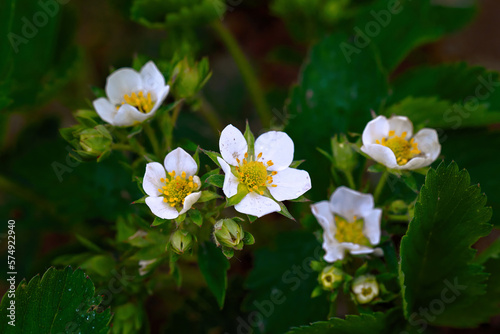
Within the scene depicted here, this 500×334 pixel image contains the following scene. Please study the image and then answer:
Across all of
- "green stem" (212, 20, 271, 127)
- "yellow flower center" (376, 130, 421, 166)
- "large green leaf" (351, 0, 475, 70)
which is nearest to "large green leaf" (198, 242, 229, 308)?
"yellow flower center" (376, 130, 421, 166)

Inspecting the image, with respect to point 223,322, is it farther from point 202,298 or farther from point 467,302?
point 467,302

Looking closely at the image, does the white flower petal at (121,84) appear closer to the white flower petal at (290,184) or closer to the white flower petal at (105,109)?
the white flower petal at (105,109)

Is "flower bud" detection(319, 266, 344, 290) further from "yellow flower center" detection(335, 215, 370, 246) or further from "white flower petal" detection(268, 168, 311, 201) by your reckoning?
"white flower petal" detection(268, 168, 311, 201)

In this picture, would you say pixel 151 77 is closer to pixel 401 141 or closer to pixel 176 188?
pixel 176 188

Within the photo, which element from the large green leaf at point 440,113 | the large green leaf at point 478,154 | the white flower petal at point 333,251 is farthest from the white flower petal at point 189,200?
the large green leaf at point 478,154

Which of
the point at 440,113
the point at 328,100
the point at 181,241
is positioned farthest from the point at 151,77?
the point at 440,113

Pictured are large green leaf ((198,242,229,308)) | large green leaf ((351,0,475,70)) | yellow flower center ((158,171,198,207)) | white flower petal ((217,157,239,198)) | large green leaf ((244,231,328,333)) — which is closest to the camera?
white flower petal ((217,157,239,198))

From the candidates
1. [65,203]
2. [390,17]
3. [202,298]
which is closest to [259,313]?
[202,298]

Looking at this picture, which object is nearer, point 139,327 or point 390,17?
point 139,327
